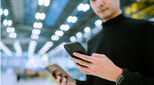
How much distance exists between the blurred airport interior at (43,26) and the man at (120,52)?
3396 mm

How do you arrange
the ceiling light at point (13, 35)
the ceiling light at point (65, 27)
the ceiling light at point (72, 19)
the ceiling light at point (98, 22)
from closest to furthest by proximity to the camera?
the ceiling light at point (72, 19)
the ceiling light at point (98, 22)
the ceiling light at point (65, 27)
the ceiling light at point (13, 35)

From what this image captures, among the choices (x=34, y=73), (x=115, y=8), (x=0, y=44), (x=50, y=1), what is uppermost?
(x=50, y=1)

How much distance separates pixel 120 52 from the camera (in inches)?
52.2

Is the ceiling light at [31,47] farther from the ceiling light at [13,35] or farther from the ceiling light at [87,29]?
the ceiling light at [87,29]

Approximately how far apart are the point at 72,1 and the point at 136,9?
360 cm

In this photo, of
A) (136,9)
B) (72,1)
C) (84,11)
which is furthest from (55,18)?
(136,9)

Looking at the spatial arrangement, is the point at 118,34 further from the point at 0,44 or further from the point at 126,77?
the point at 0,44

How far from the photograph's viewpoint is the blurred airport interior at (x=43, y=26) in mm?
8375

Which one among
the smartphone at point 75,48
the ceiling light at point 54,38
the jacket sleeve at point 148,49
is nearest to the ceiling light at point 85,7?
the ceiling light at point 54,38

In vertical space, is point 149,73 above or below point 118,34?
below

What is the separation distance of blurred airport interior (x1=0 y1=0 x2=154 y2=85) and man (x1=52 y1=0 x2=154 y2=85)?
3396 millimetres

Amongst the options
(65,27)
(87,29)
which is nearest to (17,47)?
(65,27)

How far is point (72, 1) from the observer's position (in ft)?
27.3

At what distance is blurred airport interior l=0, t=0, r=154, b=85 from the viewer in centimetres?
838
